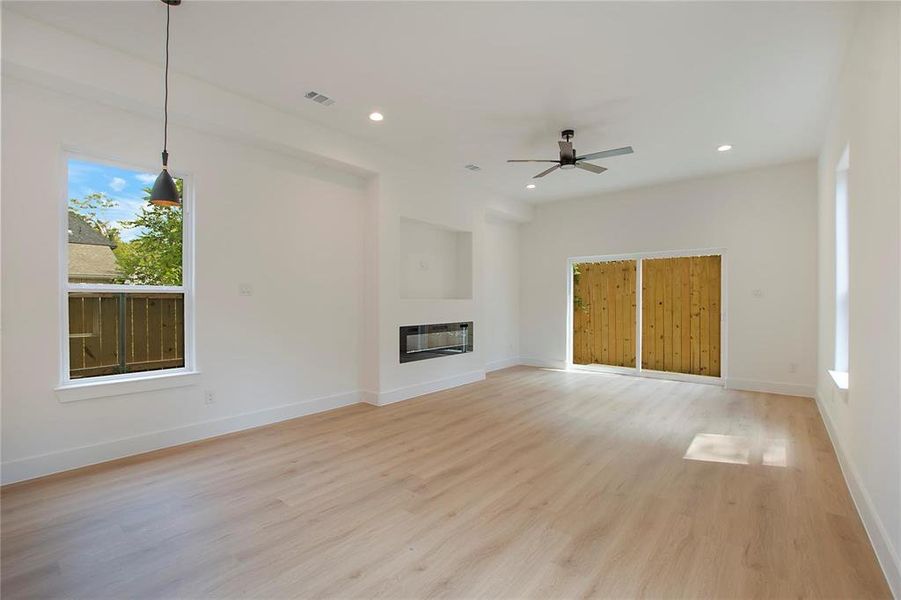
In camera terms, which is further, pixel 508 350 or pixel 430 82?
pixel 508 350

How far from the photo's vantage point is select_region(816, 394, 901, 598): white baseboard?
182 centimetres

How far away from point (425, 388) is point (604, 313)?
3.65m

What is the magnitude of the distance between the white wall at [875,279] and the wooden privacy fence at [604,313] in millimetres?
3830

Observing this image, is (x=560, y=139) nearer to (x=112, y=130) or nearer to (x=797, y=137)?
(x=797, y=137)

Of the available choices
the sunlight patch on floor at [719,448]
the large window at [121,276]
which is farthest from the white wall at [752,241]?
the large window at [121,276]

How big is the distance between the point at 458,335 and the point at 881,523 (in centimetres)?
468

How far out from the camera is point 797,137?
466cm

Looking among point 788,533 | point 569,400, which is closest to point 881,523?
point 788,533

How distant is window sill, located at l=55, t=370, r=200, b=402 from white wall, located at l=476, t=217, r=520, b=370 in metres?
4.67

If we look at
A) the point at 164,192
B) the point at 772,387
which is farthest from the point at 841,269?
the point at 164,192

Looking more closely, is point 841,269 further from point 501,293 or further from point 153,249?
point 153,249

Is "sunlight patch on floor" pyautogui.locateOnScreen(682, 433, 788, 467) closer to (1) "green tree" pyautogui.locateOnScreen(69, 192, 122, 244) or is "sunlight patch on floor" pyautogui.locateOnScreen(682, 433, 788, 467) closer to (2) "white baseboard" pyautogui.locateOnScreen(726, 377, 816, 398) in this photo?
(2) "white baseboard" pyautogui.locateOnScreen(726, 377, 816, 398)

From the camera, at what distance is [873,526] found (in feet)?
7.14

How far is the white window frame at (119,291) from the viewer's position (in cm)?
311
